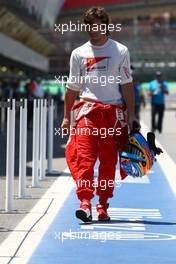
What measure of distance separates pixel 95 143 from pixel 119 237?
1187mm

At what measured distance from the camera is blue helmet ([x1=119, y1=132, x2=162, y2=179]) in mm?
9484

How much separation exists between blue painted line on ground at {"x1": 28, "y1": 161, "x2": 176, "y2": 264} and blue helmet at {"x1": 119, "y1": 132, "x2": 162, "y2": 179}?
0.51 meters

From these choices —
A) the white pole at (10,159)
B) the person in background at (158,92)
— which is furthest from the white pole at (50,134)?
the person in background at (158,92)

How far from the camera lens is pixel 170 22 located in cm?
11750

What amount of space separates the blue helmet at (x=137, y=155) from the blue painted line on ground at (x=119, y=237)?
510mm

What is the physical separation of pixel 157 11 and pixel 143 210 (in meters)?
85.8

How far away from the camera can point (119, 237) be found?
28.3ft

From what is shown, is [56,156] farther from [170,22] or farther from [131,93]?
[170,22]

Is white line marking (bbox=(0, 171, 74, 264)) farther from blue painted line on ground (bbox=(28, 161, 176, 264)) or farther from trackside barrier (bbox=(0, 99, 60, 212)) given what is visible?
trackside barrier (bbox=(0, 99, 60, 212))

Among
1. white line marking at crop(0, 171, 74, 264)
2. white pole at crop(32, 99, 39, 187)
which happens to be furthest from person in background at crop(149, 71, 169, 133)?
white pole at crop(32, 99, 39, 187)

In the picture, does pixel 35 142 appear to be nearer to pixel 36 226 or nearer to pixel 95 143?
pixel 95 143

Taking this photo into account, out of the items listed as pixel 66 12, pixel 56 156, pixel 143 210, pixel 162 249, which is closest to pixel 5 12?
pixel 56 156

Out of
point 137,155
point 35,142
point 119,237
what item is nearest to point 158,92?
point 35,142

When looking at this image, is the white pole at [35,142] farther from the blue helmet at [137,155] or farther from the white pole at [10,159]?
the blue helmet at [137,155]
